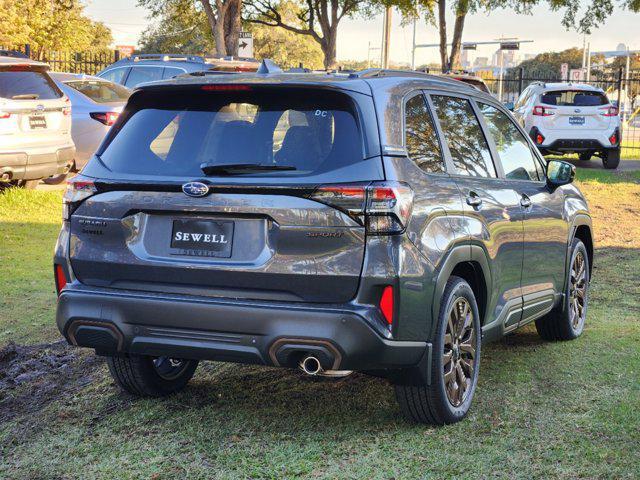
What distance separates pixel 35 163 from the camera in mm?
13570

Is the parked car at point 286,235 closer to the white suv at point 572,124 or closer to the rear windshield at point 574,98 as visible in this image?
the white suv at point 572,124

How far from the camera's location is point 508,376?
617 centimetres

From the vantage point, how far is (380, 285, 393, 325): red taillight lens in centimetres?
446

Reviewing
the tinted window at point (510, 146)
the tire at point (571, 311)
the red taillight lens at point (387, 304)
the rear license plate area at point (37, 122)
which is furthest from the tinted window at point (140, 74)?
the red taillight lens at point (387, 304)

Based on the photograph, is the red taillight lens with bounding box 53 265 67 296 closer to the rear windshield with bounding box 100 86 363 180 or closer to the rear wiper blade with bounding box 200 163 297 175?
the rear windshield with bounding box 100 86 363 180

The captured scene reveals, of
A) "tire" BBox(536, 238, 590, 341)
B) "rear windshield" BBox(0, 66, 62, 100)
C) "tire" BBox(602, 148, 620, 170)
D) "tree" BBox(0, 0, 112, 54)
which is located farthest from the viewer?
"tree" BBox(0, 0, 112, 54)

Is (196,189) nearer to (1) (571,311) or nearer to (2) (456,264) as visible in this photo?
(2) (456,264)

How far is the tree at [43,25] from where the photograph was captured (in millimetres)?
46656

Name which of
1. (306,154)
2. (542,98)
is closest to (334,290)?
(306,154)

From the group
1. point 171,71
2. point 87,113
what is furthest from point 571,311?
point 171,71

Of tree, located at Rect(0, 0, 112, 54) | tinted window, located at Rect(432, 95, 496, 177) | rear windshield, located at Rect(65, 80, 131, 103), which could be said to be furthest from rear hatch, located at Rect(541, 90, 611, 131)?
tree, located at Rect(0, 0, 112, 54)

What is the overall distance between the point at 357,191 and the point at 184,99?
1.14 meters

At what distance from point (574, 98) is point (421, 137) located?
19057 mm

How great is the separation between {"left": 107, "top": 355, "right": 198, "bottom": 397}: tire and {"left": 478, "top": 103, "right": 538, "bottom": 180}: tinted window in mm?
2257
